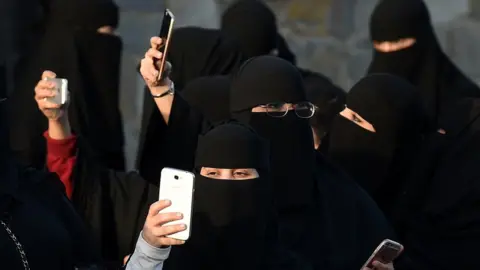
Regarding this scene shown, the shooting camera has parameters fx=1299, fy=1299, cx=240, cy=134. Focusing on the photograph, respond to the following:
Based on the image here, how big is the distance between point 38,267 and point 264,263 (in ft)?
2.38

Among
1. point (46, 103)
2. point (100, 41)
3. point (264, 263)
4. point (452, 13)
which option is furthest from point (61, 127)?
point (452, 13)

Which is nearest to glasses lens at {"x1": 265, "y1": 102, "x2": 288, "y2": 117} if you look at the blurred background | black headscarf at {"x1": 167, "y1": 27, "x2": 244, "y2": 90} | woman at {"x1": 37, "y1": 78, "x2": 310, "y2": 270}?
woman at {"x1": 37, "y1": 78, "x2": 310, "y2": 270}

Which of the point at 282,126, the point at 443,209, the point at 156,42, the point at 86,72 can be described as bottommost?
the point at 443,209

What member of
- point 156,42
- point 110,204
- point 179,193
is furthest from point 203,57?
point 179,193

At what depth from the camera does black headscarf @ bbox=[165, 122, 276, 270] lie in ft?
11.4

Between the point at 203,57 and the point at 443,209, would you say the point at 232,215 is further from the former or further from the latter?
the point at 203,57

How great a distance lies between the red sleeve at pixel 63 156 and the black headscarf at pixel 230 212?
611 millimetres

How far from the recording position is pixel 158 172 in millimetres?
4109

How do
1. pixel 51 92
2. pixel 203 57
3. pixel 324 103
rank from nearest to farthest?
pixel 51 92 < pixel 324 103 < pixel 203 57

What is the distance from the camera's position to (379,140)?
4.68 metres

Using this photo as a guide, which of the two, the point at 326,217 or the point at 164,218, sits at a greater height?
the point at 164,218

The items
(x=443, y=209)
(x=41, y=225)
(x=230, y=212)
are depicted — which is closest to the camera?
(x=41, y=225)

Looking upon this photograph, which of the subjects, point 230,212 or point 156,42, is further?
point 156,42

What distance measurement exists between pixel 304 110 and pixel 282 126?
4.7 inches
